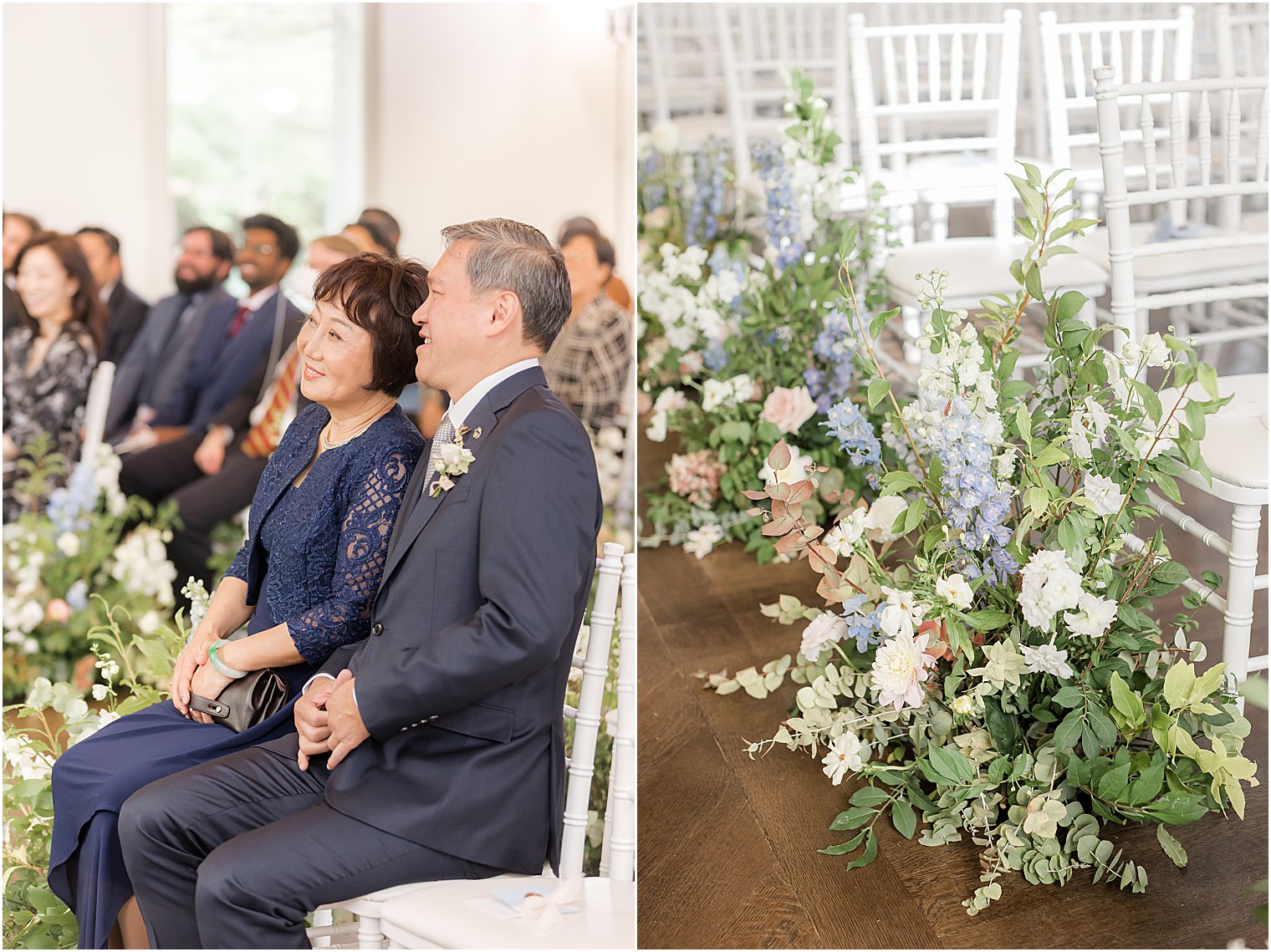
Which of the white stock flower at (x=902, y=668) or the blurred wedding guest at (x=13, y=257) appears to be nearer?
the white stock flower at (x=902, y=668)

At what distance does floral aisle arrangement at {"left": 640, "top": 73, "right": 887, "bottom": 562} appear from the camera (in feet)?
10.1

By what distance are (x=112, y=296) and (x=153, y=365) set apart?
0.31 meters

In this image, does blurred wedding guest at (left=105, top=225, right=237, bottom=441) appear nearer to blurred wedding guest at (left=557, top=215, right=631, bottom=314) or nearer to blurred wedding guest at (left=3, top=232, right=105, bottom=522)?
blurred wedding guest at (left=3, top=232, right=105, bottom=522)

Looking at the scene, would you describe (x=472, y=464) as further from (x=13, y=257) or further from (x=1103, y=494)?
(x=13, y=257)

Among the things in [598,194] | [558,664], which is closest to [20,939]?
[558,664]

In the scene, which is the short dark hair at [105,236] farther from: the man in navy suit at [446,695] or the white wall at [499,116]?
the man in navy suit at [446,695]

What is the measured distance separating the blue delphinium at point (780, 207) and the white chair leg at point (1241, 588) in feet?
4.90

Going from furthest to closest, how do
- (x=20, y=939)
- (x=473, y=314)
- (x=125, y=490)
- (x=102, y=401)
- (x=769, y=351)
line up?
(x=125, y=490), (x=102, y=401), (x=769, y=351), (x=20, y=939), (x=473, y=314)

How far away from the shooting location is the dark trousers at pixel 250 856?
1372 mm

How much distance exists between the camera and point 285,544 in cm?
162

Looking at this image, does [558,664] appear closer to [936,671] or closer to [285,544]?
[285,544]

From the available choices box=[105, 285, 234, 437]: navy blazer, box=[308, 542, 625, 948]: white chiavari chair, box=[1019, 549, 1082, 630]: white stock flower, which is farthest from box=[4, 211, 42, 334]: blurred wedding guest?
box=[1019, 549, 1082, 630]: white stock flower

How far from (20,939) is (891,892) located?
4.50 feet

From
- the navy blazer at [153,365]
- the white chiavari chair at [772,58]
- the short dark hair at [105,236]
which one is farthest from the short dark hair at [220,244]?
the white chiavari chair at [772,58]
